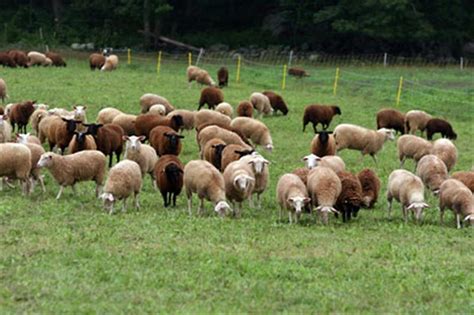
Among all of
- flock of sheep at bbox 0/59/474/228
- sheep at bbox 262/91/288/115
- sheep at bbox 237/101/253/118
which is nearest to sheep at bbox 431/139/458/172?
flock of sheep at bbox 0/59/474/228

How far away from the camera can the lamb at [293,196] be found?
13141mm

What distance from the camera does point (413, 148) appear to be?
63.5 feet

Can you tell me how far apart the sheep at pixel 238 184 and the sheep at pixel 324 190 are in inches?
41.2

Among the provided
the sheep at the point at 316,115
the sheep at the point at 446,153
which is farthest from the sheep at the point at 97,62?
the sheep at the point at 446,153

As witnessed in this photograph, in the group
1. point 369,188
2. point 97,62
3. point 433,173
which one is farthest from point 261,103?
point 97,62

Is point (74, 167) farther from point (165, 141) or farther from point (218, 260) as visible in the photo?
point (218, 260)

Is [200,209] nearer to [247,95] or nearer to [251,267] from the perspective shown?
[251,267]

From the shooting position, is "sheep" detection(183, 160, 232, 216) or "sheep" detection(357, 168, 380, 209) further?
"sheep" detection(357, 168, 380, 209)

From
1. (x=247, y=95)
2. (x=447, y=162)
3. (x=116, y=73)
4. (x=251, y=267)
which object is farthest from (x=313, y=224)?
(x=116, y=73)

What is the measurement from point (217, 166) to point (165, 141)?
1.67m

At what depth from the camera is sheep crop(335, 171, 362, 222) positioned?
1370cm

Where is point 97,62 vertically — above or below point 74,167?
below

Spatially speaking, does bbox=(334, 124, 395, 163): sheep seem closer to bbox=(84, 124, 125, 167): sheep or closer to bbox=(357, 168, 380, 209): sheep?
bbox=(357, 168, 380, 209): sheep

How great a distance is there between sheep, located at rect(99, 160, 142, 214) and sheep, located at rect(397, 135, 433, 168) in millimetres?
7816
